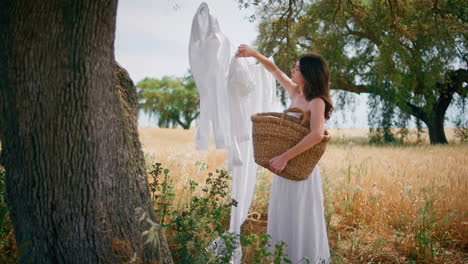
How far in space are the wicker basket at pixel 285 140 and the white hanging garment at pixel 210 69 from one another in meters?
0.29

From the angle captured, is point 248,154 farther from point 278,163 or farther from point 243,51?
point 243,51

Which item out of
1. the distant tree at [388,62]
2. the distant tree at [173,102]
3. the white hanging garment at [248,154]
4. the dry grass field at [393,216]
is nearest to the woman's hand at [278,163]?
the white hanging garment at [248,154]

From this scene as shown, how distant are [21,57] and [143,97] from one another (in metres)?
40.7

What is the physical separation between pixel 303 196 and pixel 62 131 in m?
2.01

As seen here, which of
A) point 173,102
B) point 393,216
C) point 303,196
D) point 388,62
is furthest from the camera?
point 173,102

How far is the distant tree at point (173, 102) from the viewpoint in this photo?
135 feet

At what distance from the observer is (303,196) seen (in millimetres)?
3223

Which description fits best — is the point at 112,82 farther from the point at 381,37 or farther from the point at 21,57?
the point at 381,37

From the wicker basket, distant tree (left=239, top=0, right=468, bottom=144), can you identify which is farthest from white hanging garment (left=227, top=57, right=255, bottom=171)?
distant tree (left=239, top=0, right=468, bottom=144)

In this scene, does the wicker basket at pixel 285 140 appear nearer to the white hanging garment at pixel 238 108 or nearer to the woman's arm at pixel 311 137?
the woman's arm at pixel 311 137

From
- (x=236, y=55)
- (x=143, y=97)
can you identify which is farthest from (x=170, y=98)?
(x=236, y=55)

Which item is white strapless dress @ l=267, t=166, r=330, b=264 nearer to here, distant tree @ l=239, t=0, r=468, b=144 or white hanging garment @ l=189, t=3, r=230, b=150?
white hanging garment @ l=189, t=3, r=230, b=150

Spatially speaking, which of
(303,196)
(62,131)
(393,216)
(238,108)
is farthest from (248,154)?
(393,216)

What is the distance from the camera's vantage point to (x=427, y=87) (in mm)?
14398
